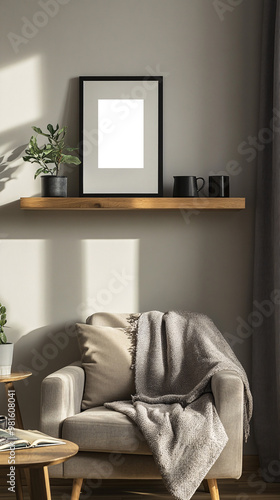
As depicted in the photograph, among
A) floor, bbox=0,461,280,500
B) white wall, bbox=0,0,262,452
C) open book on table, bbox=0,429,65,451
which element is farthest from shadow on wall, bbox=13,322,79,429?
open book on table, bbox=0,429,65,451

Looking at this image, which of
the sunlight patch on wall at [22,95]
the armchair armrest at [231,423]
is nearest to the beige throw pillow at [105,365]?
the armchair armrest at [231,423]

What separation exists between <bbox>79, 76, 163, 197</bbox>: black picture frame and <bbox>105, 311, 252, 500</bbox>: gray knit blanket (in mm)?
731

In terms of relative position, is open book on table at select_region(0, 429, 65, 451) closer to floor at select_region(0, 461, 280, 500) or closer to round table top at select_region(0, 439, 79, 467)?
round table top at select_region(0, 439, 79, 467)

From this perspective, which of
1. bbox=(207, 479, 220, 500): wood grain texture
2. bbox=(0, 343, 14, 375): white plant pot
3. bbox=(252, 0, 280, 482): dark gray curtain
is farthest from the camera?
bbox=(252, 0, 280, 482): dark gray curtain

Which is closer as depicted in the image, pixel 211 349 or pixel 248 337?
pixel 211 349

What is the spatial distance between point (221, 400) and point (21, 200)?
58.1 inches

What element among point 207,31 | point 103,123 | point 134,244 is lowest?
point 134,244

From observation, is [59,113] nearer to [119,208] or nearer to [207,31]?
[119,208]

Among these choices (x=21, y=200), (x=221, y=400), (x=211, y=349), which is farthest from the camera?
(x=21, y=200)

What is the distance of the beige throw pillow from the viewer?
300 centimetres

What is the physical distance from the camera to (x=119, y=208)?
3281 millimetres

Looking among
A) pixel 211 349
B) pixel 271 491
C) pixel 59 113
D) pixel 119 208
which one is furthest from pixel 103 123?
→ pixel 271 491

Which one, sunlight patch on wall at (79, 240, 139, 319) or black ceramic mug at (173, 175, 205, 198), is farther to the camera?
sunlight patch on wall at (79, 240, 139, 319)

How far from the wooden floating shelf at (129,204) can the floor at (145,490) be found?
55.5 inches
